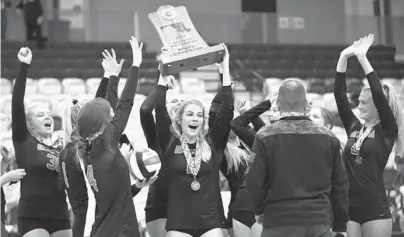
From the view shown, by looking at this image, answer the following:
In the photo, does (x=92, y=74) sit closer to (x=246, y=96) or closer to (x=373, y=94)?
(x=246, y=96)

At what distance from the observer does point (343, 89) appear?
5.18 meters

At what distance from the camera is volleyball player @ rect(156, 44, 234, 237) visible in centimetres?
487

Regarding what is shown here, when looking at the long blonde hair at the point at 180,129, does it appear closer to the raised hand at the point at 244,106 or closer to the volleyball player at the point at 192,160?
the volleyball player at the point at 192,160

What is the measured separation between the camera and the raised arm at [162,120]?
16.4 ft

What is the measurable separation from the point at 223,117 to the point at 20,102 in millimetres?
1292

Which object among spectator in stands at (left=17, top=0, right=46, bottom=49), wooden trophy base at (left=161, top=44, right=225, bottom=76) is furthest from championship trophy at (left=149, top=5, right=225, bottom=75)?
spectator in stands at (left=17, top=0, right=46, bottom=49)

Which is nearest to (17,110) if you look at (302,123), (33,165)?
(33,165)

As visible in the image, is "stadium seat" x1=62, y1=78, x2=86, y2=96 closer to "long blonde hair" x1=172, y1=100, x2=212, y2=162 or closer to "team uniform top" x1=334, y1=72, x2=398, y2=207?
"long blonde hair" x1=172, y1=100, x2=212, y2=162

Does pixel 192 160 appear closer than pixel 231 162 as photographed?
Yes

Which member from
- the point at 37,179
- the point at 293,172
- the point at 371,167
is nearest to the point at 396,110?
the point at 371,167

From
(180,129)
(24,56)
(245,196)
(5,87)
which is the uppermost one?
(24,56)

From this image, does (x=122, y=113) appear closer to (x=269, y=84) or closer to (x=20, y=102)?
(x=20, y=102)

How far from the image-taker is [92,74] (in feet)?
40.4

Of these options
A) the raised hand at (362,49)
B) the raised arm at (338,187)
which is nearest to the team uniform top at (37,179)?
the raised arm at (338,187)
